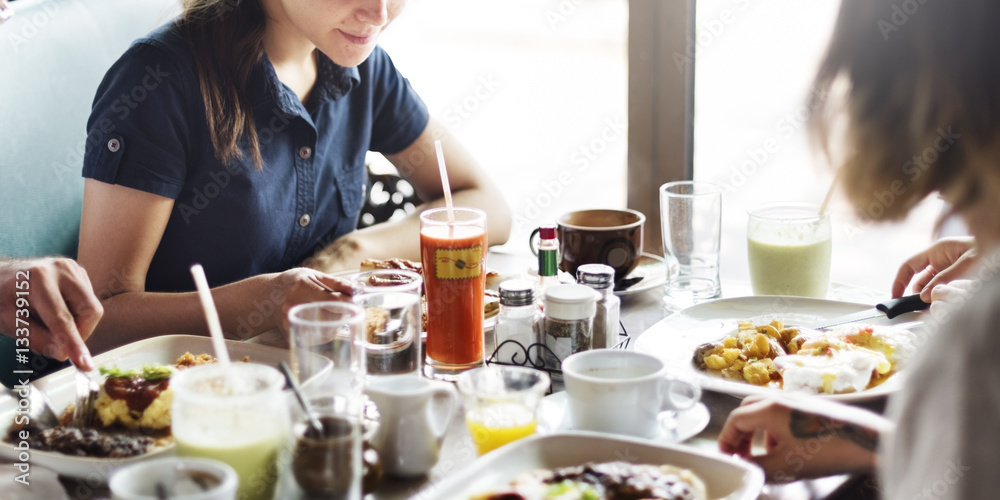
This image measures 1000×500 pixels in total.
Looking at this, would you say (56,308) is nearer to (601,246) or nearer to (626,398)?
(626,398)

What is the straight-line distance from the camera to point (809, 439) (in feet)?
3.24

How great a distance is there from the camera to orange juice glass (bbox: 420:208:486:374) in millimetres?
1276

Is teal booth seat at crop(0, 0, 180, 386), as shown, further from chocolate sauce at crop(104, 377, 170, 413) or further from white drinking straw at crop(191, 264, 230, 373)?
white drinking straw at crop(191, 264, 230, 373)

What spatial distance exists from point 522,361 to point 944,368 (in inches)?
27.1

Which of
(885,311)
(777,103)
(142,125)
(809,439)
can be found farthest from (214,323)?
(777,103)

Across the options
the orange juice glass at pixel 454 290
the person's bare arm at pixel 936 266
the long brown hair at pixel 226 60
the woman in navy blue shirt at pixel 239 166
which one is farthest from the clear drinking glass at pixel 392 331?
the person's bare arm at pixel 936 266

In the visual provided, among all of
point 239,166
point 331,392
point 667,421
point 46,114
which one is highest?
point 46,114

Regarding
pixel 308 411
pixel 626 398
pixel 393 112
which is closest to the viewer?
pixel 308 411

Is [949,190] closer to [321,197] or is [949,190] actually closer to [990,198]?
[990,198]

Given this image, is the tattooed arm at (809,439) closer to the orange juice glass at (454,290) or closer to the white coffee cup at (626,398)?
the white coffee cup at (626,398)

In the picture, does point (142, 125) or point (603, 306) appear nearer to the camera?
point (603, 306)

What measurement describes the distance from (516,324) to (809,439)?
464 millimetres

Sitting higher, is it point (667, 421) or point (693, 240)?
point (693, 240)

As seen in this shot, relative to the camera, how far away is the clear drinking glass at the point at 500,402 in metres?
1.02
